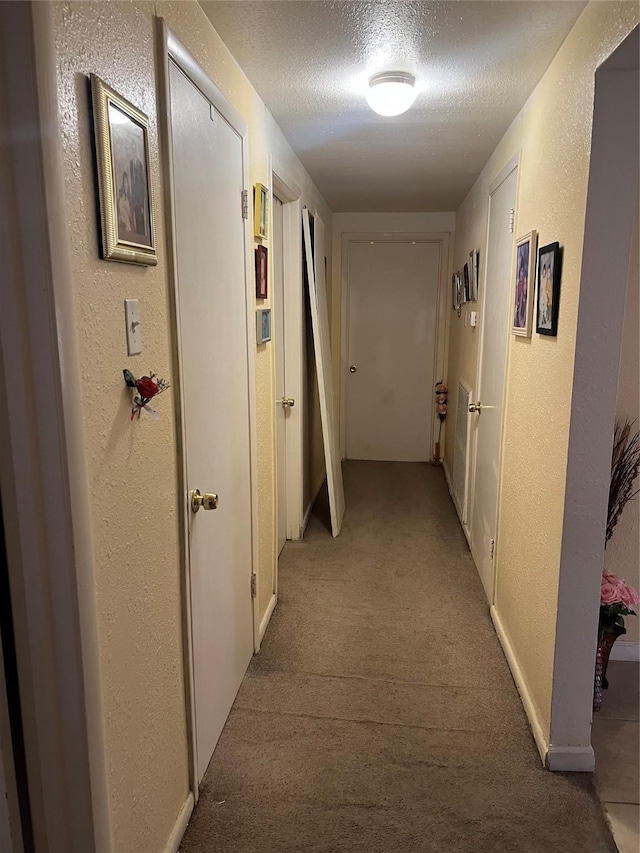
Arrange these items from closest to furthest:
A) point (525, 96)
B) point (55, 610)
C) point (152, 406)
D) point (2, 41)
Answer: point (2, 41) → point (55, 610) → point (152, 406) → point (525, 96)

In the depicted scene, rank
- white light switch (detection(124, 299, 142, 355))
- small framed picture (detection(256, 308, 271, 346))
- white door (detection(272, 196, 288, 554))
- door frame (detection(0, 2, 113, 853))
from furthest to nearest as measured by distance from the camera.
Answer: white door (detection(272, 196, 288, 554)) < small framed picture (detection(256, 308, 271, 346)) < white light switch (detection(124, 299, 142, 355)) < door frame (detection(0, 2, 113, 853))

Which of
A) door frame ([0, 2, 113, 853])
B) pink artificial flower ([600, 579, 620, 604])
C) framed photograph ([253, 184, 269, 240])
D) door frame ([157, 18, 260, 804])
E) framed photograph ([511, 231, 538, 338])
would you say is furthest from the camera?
framed photograph ([253, 184, 269, 240])

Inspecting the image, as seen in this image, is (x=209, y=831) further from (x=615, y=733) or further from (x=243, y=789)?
(x=615, y=733)

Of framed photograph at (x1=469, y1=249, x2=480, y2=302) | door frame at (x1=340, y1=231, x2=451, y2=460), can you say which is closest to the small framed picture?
framed photograph at (x1=469, y1=249, x2=480, y2=302)

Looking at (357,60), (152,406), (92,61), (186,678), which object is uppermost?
(357,60)

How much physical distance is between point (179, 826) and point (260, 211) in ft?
6.71

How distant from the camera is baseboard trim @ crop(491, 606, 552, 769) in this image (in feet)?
6.31

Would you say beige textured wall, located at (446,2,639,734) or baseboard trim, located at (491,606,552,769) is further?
baseboard trim, located at (491,606,552,769)

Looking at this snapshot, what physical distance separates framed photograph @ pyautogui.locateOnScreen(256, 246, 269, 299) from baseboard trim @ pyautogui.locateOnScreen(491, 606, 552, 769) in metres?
1.72

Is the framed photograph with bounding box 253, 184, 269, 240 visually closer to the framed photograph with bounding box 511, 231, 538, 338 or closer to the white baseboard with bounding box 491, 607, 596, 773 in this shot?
the framed photograph with bounding box 511, 231, 538, 338

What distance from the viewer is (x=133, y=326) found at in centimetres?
126

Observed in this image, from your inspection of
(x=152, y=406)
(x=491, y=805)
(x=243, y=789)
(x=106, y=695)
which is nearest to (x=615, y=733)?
(x=491, y=805)

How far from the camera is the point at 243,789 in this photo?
1794 mm

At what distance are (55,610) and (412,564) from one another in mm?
2541
